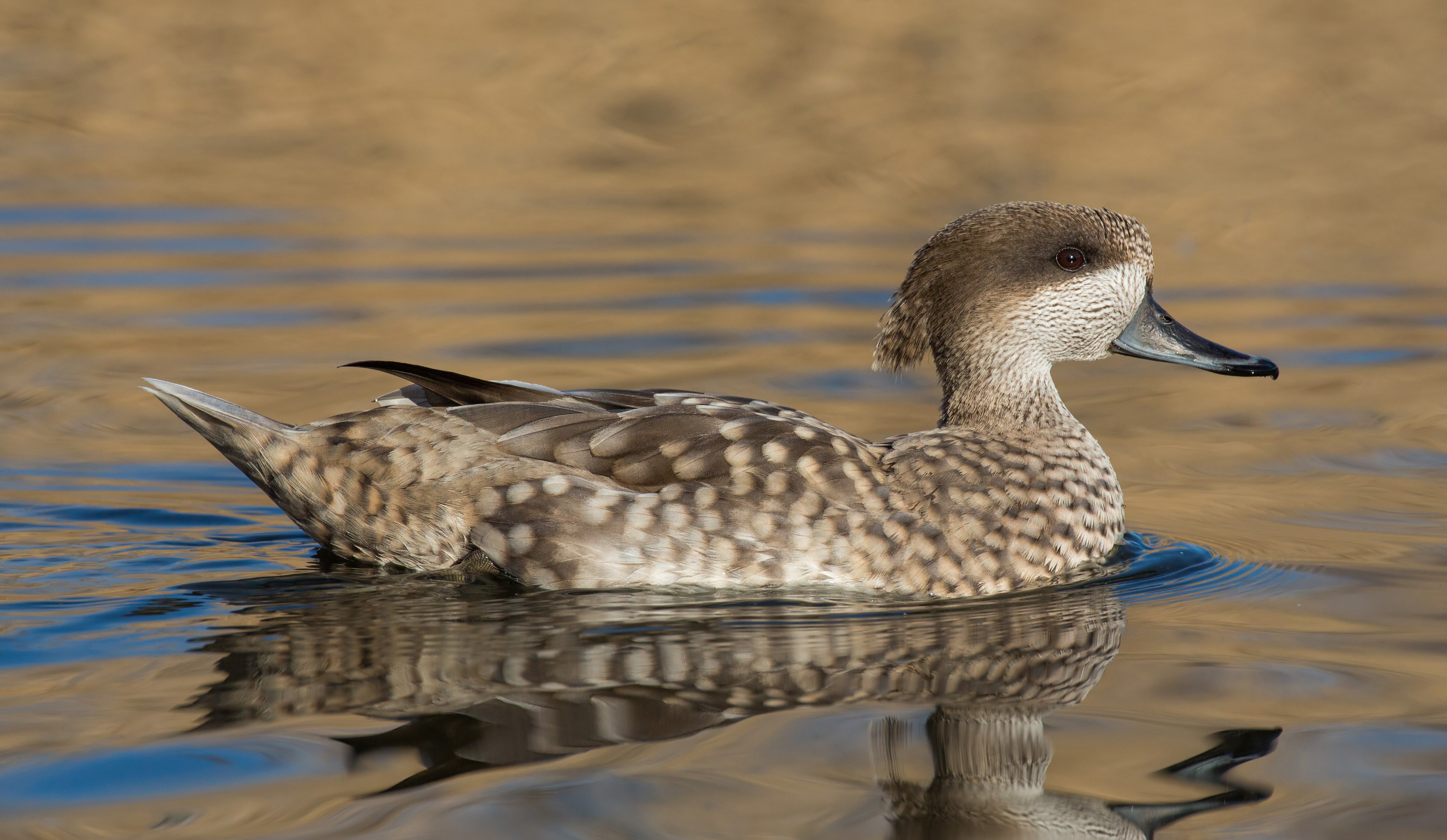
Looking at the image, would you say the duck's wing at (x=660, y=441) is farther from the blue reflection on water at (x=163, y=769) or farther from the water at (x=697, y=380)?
the blue reflection on water at (x=163, y=769)

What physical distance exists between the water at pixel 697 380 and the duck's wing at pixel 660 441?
0.44m

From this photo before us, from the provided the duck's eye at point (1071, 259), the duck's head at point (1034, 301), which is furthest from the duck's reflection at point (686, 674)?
the duck's eye at point (1071, 259)

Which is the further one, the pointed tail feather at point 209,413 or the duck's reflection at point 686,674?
the pointed tail feather at point 209,413

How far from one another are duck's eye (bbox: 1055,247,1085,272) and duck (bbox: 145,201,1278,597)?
0.20 m

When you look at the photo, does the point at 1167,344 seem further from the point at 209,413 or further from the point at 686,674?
the point at 209,413

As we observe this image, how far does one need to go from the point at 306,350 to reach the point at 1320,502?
17.8ft

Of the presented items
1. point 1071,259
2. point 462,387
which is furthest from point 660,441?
point 1071,259

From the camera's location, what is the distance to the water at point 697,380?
4191 millimetres

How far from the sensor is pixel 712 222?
13.2 meters

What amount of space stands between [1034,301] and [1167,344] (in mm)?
596

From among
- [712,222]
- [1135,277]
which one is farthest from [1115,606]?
[712,222]

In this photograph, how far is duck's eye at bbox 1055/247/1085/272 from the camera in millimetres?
6309

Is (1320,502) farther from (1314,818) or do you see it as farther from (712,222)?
(712,222)

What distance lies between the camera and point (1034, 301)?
20.7 feet
